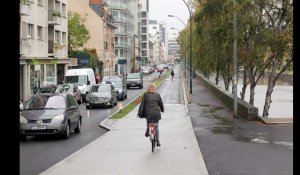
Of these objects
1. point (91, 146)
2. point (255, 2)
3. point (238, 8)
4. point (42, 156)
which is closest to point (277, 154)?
point (91, 146)

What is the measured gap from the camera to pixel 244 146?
43.5 ft

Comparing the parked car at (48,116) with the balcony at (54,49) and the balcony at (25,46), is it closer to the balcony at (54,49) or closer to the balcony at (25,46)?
the balcony at (25,46)

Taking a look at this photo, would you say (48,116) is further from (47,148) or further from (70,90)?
(70,90)

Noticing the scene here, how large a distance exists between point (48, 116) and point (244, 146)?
5999 mm

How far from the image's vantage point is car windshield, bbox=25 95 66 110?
1609 centimetres

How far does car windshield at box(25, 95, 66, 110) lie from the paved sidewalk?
192 cm

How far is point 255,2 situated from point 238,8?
276cm

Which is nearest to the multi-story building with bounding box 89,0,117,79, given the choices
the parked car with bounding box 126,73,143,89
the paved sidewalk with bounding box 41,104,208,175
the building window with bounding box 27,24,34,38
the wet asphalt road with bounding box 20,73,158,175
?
the parked car with bounding box 126,73,143,89

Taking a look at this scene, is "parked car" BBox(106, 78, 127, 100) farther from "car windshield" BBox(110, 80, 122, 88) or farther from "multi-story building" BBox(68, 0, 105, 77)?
"multi-story building" BBox(68, 0, 105, 77)

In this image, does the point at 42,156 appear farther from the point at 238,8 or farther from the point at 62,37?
the point at 62,37

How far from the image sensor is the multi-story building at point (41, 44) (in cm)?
4009

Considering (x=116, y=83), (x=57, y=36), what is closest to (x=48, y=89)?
(x=116, y=83)

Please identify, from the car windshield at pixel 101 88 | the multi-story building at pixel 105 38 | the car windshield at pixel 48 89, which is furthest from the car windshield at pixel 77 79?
the multi-story building at pixel 105 38

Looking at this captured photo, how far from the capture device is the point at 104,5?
89.1 m
